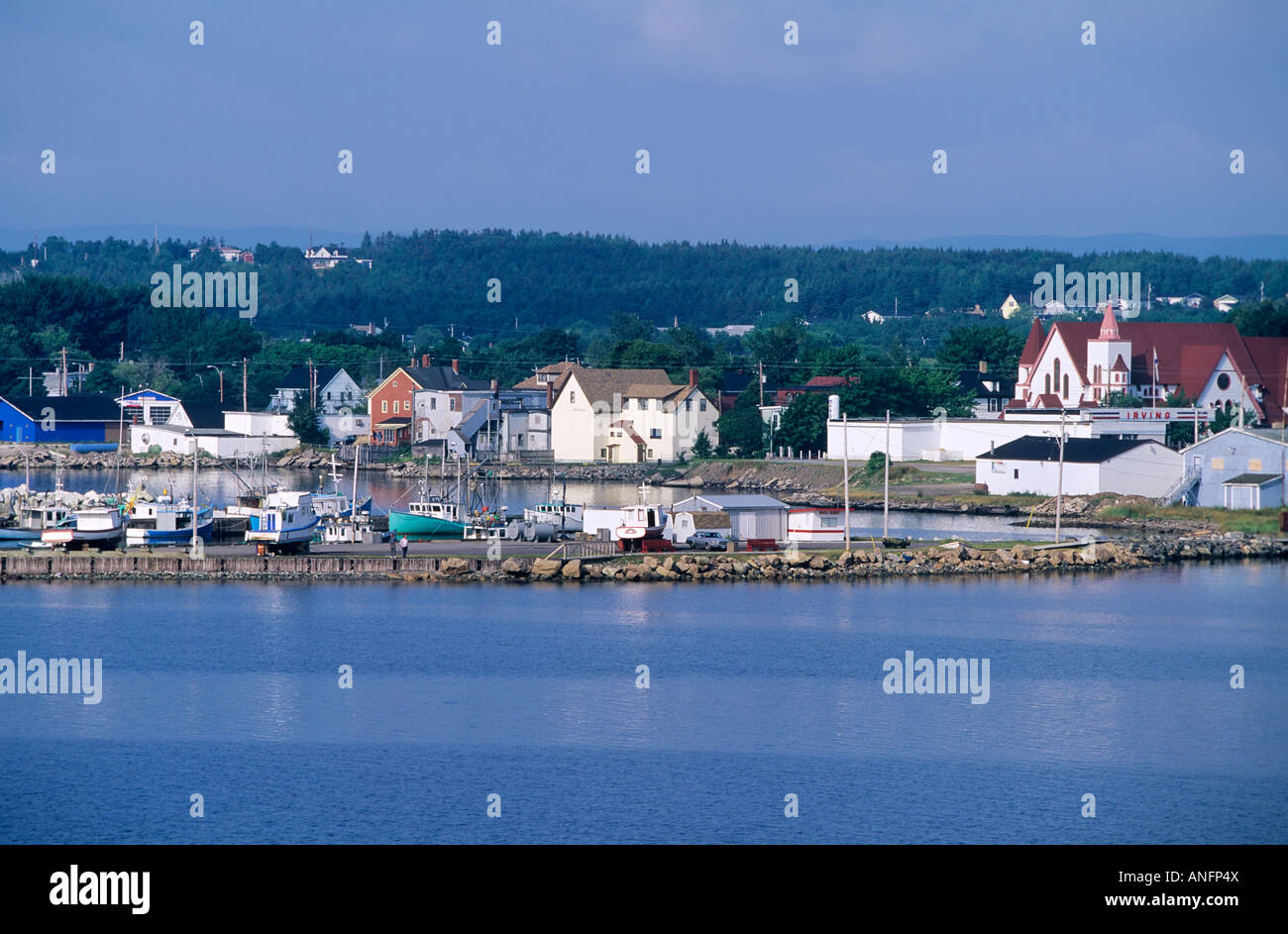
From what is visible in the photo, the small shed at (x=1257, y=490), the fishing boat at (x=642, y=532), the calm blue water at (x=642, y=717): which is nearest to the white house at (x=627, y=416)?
the small shed at (x=1257, y=490)

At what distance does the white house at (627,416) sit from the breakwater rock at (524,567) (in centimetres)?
2577

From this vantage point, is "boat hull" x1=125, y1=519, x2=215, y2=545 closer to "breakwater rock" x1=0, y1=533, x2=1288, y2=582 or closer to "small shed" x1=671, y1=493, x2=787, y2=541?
"breakwater rock" x1=0, y1=533, x2=1288, y2=582

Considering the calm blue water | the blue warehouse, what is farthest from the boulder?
the blue warehouse

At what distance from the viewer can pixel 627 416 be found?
60.1m

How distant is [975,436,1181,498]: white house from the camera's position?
42.9 meters

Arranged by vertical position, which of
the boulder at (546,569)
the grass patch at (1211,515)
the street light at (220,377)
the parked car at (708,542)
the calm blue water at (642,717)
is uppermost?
the street light at (220,377)

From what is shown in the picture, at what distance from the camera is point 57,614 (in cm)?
2853

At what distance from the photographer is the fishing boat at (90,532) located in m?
34.3

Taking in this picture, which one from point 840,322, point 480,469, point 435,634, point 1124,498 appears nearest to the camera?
point 435,634

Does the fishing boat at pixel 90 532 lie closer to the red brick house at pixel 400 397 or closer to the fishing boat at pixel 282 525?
the fishing boat at pixel 282 525

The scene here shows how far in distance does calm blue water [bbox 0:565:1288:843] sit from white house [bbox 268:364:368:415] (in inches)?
1608

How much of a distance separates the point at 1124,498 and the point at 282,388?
4343 centimetres
